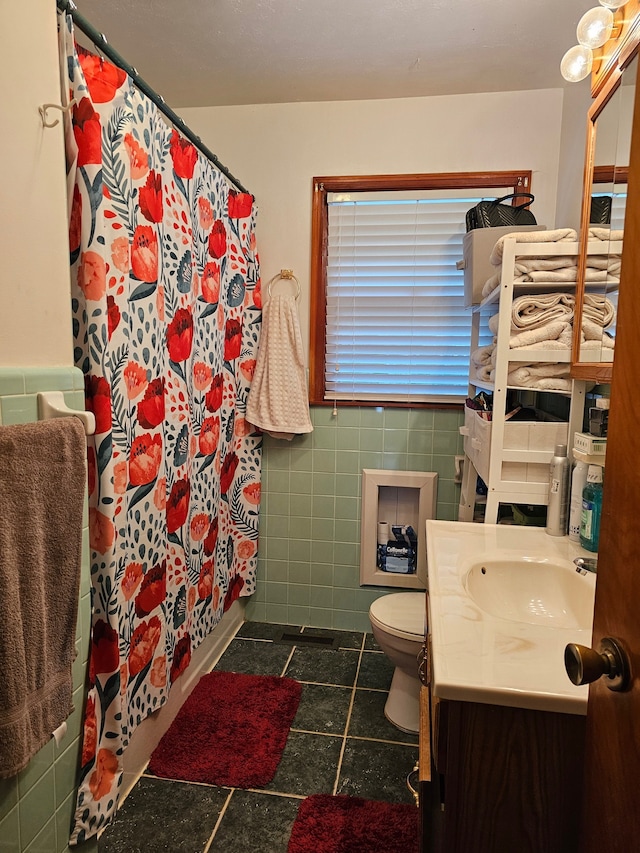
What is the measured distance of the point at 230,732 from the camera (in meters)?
1.91

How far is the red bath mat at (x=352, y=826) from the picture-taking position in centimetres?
146

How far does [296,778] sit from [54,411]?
1437 millimetres

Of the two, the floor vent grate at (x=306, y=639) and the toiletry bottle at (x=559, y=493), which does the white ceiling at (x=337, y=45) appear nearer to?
the toiletry bottle at (x=559, y=493)

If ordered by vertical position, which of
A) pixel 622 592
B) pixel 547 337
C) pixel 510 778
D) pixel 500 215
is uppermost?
pixel 500 215

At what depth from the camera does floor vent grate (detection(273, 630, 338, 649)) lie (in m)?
2.56

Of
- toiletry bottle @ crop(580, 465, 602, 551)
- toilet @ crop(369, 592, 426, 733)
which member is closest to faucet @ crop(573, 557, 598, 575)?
toiletry bottle @ crop(580, 465, 602, 551)

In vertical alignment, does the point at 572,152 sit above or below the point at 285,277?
above

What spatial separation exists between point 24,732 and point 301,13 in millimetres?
2176

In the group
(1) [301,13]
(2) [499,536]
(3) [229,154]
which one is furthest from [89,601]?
(3) [229,154]

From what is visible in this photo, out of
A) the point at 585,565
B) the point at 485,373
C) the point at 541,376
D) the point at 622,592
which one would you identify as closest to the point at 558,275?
the point at 541,376

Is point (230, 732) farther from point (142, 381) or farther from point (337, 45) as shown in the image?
point (337, 45)

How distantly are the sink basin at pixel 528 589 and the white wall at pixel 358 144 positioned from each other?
1.55 meters

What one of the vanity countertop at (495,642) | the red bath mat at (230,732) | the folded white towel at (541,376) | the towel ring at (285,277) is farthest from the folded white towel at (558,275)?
the red bath mat at (230,732)

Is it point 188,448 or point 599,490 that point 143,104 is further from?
point 599,490
